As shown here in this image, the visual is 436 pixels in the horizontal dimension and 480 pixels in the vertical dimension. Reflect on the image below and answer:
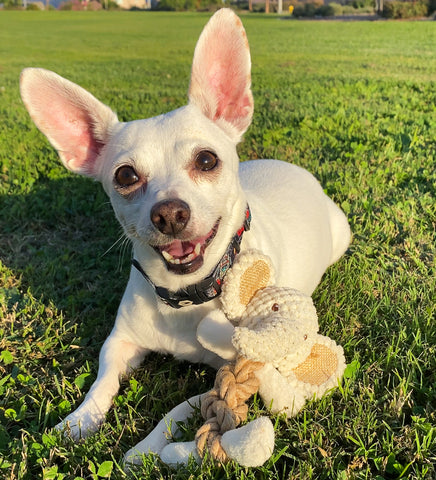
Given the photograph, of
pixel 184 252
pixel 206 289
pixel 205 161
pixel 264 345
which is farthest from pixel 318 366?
pixel 205 161

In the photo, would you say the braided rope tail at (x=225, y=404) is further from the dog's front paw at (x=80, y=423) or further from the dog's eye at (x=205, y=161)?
the dog's eye at (x=205, y=161)

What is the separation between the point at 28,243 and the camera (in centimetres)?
403

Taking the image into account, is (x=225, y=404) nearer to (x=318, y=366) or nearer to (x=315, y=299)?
(x=318, y=366)

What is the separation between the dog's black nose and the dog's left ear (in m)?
0.76

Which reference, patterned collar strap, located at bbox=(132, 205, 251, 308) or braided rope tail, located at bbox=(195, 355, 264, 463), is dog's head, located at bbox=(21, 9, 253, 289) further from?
braided rope tail, located at bbox=(195, 355, 264, 463)

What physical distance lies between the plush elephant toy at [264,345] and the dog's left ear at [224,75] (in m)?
0.80

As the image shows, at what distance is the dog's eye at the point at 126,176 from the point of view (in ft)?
7.30

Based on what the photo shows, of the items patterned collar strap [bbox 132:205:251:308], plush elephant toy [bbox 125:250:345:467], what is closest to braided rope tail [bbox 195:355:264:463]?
plush elephant toy [bbox 125:250:345:467]

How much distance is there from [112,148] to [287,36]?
2002 centimetres

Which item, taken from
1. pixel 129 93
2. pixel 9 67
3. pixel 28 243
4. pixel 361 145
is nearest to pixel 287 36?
pixel 9 67

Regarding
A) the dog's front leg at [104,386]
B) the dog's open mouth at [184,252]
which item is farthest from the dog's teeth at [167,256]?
the dog's front leg at [104,386]

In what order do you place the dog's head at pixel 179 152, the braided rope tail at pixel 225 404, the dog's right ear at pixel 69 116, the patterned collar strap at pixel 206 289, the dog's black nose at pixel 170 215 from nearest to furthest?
the braided rope tail at pixel 225 404 < the dog's black nose at pixel 170 215 < the dog's head at pixel 179 152 < the patterned collar strap at pixel 206 289 < the dog's right ear at pixel 69 116

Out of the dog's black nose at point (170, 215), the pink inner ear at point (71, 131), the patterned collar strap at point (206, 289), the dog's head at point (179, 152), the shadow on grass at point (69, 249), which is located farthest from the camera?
the shadow on grass at point (69, 249)

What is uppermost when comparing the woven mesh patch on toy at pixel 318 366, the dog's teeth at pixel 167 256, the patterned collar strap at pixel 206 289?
the dog's teeth at pixel 167 256
